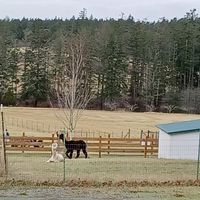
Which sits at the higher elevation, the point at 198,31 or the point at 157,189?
the point at 198,31

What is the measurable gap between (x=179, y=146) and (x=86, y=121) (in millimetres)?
36927

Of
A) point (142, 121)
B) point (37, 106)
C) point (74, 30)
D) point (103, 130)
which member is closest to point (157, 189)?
point (103, 130)

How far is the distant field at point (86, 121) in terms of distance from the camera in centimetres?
5775

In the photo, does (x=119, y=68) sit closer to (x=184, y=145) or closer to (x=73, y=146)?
(x=184, y=145)

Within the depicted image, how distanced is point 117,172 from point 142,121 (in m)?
49.0

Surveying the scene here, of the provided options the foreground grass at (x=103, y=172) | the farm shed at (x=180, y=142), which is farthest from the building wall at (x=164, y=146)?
the foreground grass at (x=103, y=172)

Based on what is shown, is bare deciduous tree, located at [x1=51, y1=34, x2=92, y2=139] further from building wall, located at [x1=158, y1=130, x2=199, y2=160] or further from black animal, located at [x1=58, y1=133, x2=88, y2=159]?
black animal, located at [x1=58, y1=133, x2=88, y2=159]

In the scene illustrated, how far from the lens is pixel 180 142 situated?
29.9m

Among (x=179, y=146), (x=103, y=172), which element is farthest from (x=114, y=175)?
(x=179, y=146)

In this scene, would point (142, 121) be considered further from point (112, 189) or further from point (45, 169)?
point (112, 189)

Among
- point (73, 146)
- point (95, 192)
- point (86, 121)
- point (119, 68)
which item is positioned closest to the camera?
point (95, 192)

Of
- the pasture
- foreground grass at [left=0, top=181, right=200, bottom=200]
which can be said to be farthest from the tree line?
foreground grass at [left=0, top=181, right=200, bottom=200]

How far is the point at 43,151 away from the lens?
29453 mm

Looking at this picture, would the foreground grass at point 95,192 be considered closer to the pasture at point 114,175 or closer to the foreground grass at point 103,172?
the pasture at point 114,175
